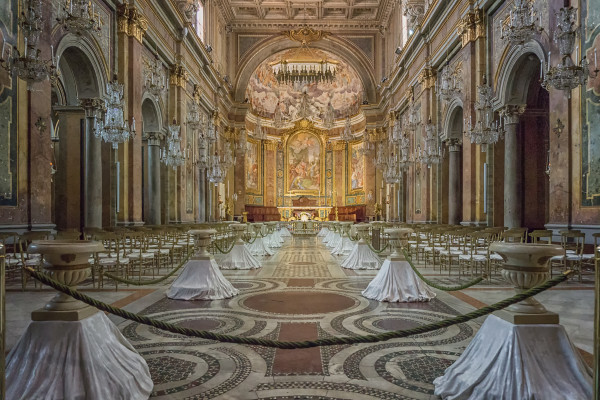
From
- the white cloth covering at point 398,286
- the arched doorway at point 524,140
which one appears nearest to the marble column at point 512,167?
the arched doorway at point 524,140

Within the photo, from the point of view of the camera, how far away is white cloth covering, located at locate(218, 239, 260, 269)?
9839 mm

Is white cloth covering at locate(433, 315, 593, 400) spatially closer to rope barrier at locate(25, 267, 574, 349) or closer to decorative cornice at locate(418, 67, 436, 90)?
rope barrier at locate(25, 267, 574, 349)

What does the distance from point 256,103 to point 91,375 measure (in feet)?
109

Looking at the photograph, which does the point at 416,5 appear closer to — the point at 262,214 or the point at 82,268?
the point at 82,268

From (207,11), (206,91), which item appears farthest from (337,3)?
(206,91)

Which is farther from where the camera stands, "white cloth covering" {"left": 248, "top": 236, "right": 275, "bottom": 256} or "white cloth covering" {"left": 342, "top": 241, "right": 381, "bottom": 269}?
"white cloth covering" {"left": 248, "top": 236, "right": 275, "bottom": 256}

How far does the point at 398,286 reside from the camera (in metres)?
6.14

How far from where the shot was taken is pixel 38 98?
8562 mm

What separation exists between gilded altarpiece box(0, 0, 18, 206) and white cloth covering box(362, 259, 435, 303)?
675 cm

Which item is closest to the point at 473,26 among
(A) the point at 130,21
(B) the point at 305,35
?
(A) the point at 130,21

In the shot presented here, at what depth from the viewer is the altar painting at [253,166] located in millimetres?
33344

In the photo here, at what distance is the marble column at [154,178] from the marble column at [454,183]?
36.9ft

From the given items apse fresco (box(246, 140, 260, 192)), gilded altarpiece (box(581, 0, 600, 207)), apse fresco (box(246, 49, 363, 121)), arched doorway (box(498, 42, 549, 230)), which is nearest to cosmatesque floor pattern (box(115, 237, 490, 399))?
gilded altarpiece (box(581, 0, 600, 207))

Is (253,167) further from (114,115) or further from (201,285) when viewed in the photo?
(201,285)
